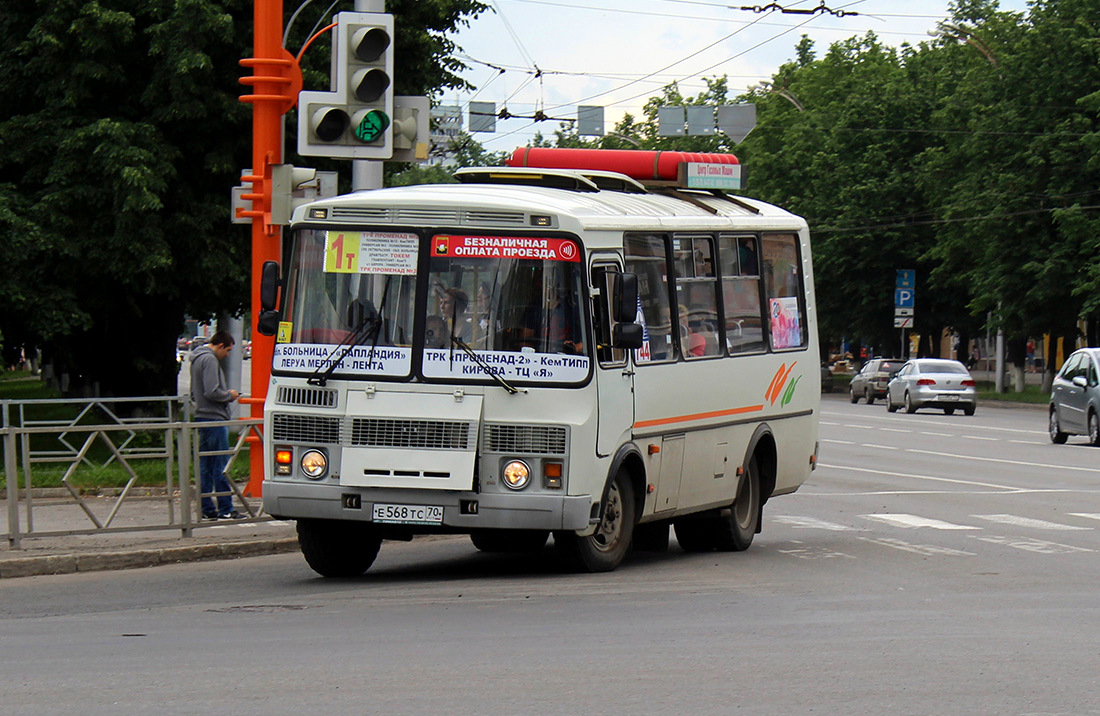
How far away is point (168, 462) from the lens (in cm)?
1405

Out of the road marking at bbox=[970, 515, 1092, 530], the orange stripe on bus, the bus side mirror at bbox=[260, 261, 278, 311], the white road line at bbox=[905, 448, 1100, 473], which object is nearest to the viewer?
the bus side mirror at bbox=[260, 261, 278, 311]

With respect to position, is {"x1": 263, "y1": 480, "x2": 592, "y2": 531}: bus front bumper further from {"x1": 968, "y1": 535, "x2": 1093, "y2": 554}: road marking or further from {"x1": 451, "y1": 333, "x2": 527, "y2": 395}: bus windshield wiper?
{"x1": 968, "y1": 535, "x2": 1093, "y2": 554}: road marking

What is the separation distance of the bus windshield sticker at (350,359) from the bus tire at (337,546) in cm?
105

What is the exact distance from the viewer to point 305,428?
457 inches

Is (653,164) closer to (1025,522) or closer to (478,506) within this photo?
(478,506)

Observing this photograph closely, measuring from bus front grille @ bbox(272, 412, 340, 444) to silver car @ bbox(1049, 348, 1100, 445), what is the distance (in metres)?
21.1

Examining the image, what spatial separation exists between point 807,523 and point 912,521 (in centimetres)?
102

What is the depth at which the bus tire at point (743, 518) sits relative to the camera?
562 inches

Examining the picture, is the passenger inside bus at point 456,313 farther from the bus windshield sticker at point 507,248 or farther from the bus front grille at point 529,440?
the bus front grille at point 529,440

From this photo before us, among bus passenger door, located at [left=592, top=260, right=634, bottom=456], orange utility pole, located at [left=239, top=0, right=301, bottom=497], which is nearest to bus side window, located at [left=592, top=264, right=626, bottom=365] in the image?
bus passenger door, located at [left=592, top=260, right=634, bottom=456]

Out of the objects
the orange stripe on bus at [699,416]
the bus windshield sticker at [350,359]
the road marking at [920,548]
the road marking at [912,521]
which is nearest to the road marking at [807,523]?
the road marking at [912,521]

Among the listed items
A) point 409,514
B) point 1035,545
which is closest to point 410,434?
point 409,514

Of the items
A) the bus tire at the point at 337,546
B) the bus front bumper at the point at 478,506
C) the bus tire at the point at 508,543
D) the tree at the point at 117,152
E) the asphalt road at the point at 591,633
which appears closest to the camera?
the asphalt road at the point at 591,633

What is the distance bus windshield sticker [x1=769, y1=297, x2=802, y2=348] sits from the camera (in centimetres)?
1491
